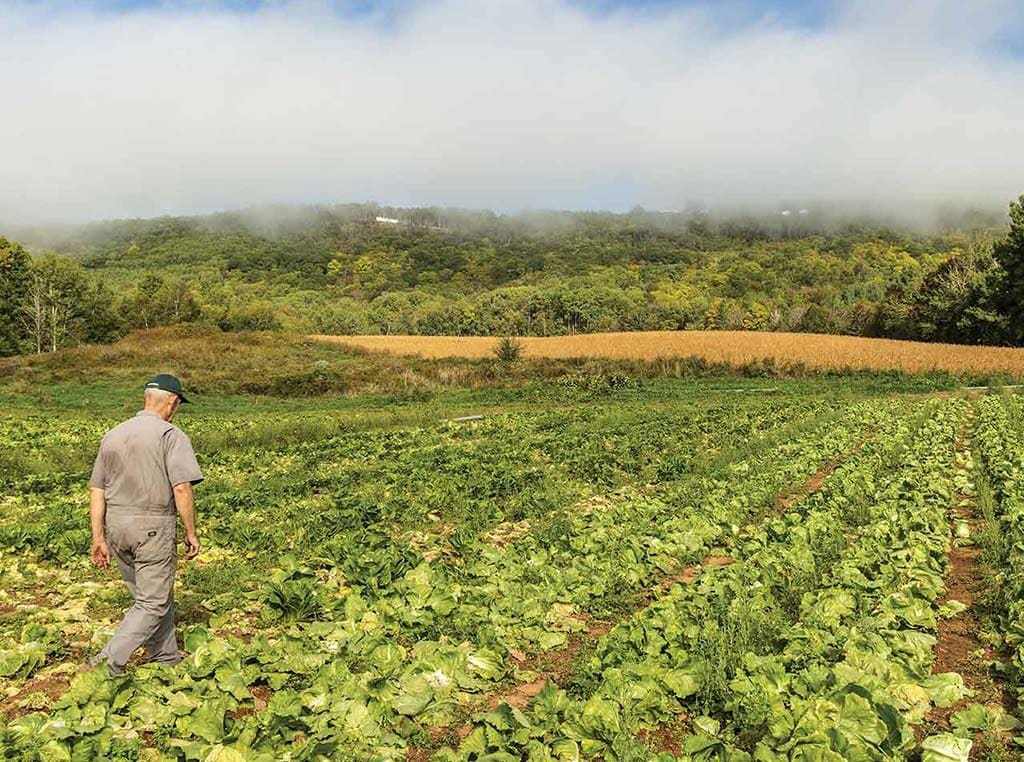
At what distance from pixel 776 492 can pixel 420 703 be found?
9268 millimetres

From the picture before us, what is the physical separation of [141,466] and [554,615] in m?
4.48

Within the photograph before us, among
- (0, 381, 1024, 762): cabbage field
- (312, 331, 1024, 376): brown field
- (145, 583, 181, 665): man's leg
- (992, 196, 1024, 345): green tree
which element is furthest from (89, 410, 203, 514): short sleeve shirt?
(992, 196, 1024, 345): green tree

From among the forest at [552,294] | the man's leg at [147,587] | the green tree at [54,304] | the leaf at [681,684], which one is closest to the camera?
the leaf at [681,684]

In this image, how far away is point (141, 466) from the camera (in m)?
6.04

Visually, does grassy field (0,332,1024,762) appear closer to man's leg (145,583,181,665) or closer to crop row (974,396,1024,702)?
crop row (974,396,1024,702)

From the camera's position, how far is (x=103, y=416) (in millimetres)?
29734

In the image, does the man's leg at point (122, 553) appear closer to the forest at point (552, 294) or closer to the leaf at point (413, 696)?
the leaf at point (413, 696)

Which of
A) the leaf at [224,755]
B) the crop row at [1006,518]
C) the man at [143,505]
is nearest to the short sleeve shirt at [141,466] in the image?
the man at [143,505]

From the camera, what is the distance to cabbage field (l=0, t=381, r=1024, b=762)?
16.3 feet

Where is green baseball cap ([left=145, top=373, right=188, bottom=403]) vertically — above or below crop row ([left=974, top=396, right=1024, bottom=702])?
above

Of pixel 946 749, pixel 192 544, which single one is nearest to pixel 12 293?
pixel 192 544

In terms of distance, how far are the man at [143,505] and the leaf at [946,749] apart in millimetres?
5950

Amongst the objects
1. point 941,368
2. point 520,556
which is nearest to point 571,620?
point 520,556

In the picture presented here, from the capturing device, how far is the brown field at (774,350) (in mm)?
44000
